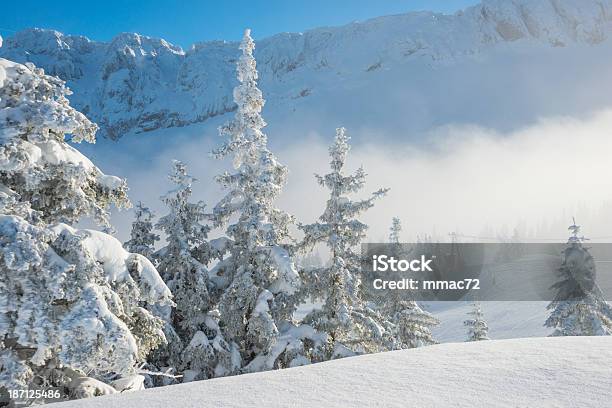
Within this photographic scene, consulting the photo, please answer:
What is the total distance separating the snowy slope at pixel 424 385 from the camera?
252 inches

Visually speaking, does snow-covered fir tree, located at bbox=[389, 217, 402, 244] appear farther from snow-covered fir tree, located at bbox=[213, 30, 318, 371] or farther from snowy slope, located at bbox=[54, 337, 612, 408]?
snowy slope, located at bbox=[54, 337, 612, 408]

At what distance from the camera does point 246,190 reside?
1847cm

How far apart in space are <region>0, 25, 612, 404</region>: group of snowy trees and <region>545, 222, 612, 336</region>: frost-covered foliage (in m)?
0.07

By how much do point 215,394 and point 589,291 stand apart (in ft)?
86.2

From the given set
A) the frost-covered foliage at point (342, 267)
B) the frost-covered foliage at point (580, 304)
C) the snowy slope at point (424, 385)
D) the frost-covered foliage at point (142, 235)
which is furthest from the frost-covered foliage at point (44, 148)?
the frost-covered foliage at point (580, 304)

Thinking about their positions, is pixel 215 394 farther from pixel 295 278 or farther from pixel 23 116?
pixel 295 278

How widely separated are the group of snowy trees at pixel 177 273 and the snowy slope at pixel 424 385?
2128 millimetres

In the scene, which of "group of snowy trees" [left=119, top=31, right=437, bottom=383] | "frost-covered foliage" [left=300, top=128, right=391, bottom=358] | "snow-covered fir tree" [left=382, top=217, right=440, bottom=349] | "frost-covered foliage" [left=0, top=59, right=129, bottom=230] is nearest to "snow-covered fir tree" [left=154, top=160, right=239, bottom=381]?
"group of snowy trees" [left=119, top=31, right=437, bottom=383]

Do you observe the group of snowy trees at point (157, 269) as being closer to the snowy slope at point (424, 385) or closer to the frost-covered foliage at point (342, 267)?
the frost-covered foliage at point (342, 267)

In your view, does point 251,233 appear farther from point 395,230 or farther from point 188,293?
point 395,230

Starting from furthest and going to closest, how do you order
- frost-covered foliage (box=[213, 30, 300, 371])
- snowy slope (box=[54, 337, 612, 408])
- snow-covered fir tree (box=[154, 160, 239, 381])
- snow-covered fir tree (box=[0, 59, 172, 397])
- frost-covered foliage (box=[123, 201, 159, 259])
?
frost-covered foliage (box=[123, 201, 159, 259]), frost-covered foliage (box=[213, 30, 300, 371]), snow-covered fir tree (box=[154, 160, 239, 381]), snow-covered fir tree (box=[0, 59, 172, 397]), snowy slope (box=[54, 337, 612, 408])

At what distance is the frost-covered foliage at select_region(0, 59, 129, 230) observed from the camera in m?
9.32

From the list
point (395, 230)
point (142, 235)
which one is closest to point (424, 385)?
point (142, 235)

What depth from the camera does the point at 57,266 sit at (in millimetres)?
8680
